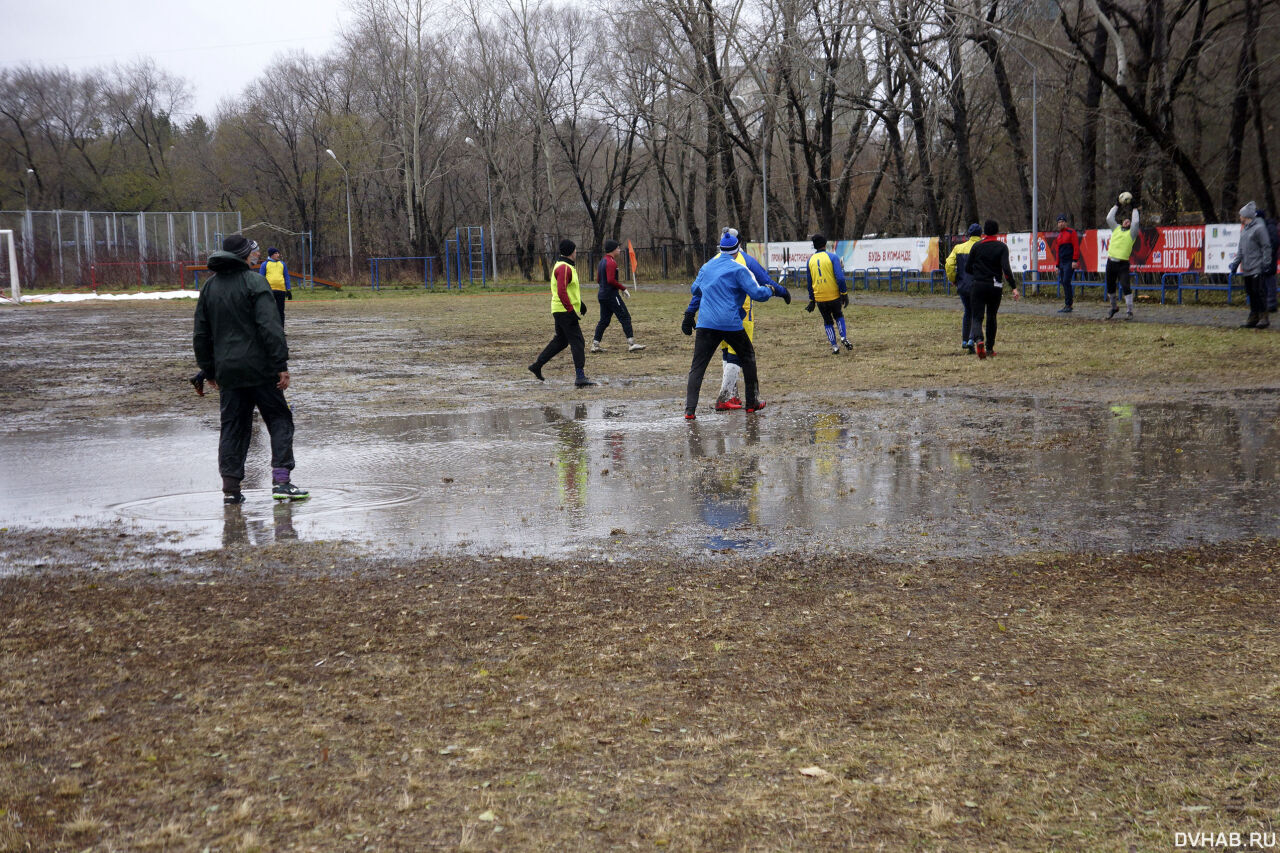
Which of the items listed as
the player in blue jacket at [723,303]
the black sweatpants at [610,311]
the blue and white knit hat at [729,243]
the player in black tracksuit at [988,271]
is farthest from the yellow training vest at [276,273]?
the blue and white knit hat at [729,243]

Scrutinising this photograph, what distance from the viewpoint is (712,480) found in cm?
844

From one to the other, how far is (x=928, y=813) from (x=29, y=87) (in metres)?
78.2

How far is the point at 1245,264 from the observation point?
1836 centimetres

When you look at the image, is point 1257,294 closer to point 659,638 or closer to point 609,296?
point 609,296

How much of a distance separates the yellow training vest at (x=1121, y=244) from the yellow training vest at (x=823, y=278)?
22.5ft

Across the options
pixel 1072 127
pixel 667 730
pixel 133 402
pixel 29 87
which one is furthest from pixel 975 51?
pixel 29 87

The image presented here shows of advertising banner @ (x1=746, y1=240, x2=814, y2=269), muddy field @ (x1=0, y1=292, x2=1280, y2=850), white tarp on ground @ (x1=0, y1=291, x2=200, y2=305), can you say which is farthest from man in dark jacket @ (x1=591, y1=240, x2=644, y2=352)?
white tarp on ground @ (x1=0, y1=291, x2=200, y2=305)

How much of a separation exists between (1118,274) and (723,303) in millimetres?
12778

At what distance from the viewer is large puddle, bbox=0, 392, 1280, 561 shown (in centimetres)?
675

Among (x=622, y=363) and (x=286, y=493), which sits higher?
(x=622, y=363)

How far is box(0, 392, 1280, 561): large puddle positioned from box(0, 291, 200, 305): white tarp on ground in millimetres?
37274

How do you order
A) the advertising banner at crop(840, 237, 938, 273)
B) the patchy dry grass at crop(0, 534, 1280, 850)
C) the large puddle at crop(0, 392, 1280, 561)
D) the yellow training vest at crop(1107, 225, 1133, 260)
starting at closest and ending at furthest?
the patchy dry grass at crop(0, 534, 1280, 850) < the large puddle at crop(0, 392, 1280, 561) < the yellow training vest at crop(1107, 225, 1133, 260) < the advertising banner at crop(840, 237, 938, 273)

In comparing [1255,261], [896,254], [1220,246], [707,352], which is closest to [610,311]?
[707,352]

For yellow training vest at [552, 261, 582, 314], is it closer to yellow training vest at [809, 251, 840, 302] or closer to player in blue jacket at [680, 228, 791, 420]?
player in blue jacket at [680, 228, 791, 420]
